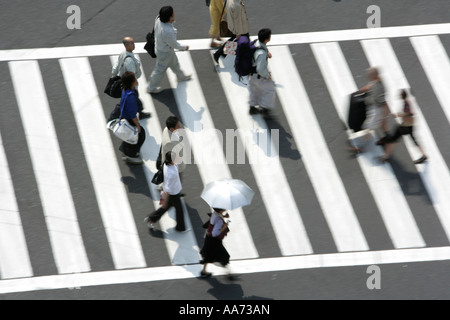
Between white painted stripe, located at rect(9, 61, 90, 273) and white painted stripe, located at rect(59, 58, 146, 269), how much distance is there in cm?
50

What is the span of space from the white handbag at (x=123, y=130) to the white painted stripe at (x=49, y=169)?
1.34m

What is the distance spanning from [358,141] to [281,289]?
3.48 m

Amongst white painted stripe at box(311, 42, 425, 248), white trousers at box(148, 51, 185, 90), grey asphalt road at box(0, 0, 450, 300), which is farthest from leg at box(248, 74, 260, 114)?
white painted stripe at box(311, 42, 425, 248)

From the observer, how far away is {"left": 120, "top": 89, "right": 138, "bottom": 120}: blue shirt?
1359 centimetres

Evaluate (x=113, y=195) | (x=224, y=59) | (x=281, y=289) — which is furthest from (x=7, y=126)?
(x=281, y=289)

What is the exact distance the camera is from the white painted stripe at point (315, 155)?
1385 cm

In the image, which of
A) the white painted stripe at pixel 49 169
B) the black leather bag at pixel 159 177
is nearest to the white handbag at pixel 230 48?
the black leather bag at pixel 159 177

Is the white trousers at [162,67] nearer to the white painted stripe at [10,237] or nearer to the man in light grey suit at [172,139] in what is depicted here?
the man in light grey suit at [172,139]

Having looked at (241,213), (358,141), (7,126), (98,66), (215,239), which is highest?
(98,66)

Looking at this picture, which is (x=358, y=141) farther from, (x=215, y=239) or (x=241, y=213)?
(x=215, y=239)

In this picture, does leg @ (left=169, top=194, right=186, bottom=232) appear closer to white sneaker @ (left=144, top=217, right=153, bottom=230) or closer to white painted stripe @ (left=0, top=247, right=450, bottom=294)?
white sneaker @ (left=144, top=217, right=153, bottom=230)

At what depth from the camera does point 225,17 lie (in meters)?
16.0

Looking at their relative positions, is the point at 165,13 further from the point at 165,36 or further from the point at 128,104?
the point at 128,104
